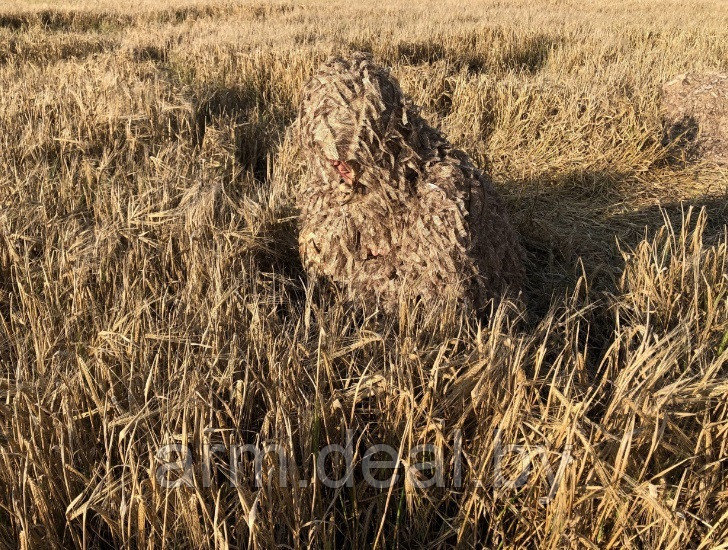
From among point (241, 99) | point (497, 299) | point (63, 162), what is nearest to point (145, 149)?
point (63, 162)

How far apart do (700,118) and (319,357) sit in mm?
3607

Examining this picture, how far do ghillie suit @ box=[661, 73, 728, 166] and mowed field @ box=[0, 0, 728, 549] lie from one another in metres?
0.14

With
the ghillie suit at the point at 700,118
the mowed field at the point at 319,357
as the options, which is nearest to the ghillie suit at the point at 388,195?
the mowed field at the point at 319,357

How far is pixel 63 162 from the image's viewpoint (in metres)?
2.88

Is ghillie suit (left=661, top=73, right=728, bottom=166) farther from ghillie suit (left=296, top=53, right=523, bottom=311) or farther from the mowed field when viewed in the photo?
ghillie suit (left=296, top=53, right=523, bottom=311)

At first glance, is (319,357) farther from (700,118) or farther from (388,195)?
(700,118)

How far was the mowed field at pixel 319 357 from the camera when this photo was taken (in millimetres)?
1147

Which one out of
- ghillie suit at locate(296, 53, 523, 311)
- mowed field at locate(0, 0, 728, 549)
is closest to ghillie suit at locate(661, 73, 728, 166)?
mowed field at locate(0, 0, 728, 549)

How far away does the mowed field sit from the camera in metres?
1.15

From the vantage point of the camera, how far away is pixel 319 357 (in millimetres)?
1347

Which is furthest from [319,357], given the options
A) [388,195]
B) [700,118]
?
[700,118]

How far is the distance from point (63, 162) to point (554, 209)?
255 centimetres

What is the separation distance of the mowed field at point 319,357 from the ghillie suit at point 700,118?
0.45 ft

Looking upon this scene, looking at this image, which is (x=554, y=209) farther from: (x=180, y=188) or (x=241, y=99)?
(x=241, y=99)
